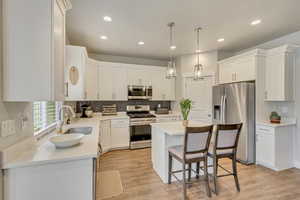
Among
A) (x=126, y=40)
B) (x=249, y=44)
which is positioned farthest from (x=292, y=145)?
(x=126, y=40)

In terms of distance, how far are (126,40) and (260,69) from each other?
3055 millimetres

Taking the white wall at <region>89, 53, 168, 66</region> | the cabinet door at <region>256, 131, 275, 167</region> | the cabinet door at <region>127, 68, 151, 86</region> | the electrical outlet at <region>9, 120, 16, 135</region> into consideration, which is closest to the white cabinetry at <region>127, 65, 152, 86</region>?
the cabinet door at <region>127, 68, 151, 86</region>

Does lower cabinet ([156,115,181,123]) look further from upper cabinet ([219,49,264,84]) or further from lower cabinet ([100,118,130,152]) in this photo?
upper cabinet ([219,49,264,84])

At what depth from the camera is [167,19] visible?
8.55 feet

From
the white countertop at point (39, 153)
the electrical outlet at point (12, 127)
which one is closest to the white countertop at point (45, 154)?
the white countertop at point (39, 153)

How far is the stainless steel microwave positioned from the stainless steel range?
38 centimetres

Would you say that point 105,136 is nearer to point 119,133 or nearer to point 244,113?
point 119,133

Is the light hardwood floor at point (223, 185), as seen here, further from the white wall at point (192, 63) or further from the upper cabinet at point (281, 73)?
the white wall at point (192, 63)

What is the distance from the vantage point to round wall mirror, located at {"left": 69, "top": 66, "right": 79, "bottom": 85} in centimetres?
278

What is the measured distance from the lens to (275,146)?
2.90 metres

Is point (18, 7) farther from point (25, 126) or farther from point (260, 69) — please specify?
point (260, 69)

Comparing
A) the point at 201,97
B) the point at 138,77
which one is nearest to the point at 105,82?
the point at 138,77

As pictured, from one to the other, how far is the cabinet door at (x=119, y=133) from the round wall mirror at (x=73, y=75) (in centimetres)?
154

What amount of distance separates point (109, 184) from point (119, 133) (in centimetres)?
169
